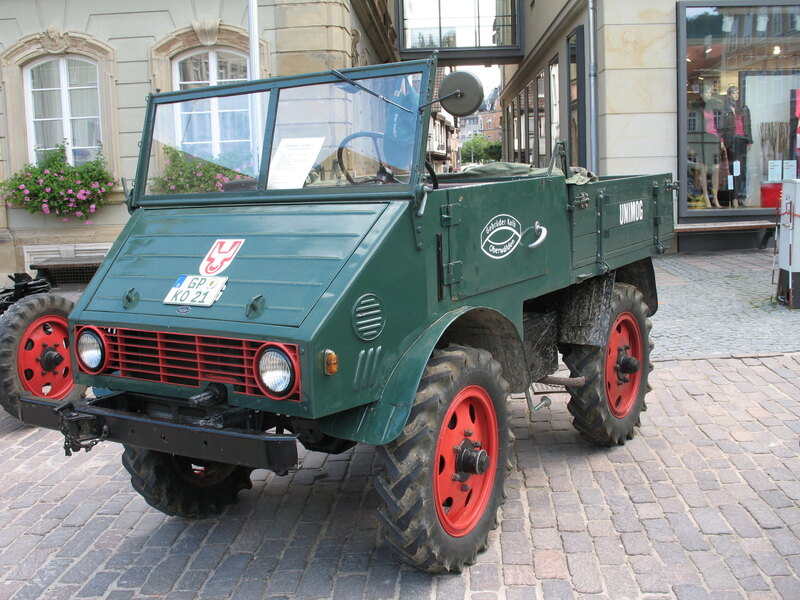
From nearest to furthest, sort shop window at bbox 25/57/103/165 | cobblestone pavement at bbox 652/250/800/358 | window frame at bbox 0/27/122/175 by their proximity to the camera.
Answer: cobblestone pavement at bbox 652/250/800/358, window frame at bbox 0/27/122/175, shop window at bbox 25/57/103/165

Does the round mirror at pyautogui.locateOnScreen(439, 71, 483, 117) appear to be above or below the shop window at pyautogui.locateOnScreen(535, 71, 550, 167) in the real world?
below

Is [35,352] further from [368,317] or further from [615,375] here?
[615,375]

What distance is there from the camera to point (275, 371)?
10.7 ft

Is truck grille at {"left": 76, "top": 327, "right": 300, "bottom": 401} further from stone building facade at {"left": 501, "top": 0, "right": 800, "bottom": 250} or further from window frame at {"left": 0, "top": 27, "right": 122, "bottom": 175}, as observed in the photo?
stone building facade at {"left": 501, "top": 0, "right": 800, "bottom": 250}

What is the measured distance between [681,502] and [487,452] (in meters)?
1.19

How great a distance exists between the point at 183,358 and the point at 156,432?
12.7 inches

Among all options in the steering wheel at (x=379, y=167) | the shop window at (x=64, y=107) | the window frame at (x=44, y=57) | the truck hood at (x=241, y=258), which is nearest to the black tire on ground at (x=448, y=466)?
the truck hood at (x=241, y=258)

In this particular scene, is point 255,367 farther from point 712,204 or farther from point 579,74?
point 579,74

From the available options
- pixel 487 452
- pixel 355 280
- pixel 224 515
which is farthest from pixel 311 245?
pixel 224 515

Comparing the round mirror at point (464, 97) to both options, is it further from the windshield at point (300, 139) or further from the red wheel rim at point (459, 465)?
the red wheel rim at point (459, 465)

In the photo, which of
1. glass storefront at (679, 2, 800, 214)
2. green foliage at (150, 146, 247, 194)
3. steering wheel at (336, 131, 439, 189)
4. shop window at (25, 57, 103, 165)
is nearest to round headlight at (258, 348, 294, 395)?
steering wheel at (336, 131, 439, 189)

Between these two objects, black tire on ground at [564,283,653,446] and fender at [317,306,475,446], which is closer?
fender at [317,306,475,446]

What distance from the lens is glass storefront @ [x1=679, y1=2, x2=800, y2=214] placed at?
13891 mm

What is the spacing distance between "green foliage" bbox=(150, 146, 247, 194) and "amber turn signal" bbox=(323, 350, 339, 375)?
1.37m
